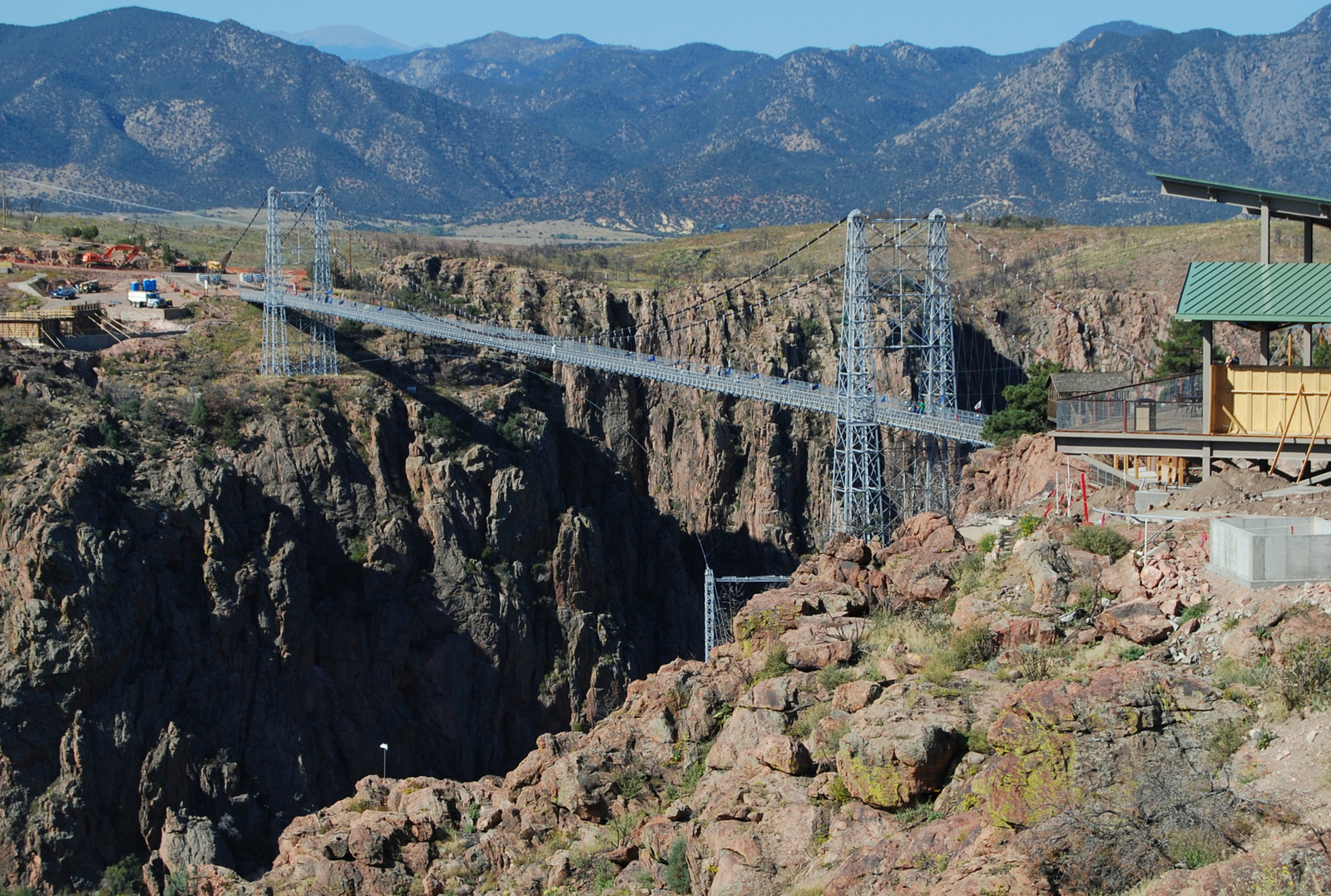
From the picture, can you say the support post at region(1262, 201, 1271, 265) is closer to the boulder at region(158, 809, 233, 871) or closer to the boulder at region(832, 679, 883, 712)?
the boulder at region(832, 679, 883, 712)

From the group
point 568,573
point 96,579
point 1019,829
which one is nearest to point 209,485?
point 96,579

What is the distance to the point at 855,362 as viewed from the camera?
4122 cm

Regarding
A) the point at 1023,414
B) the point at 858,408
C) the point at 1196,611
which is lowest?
the point at 858,408

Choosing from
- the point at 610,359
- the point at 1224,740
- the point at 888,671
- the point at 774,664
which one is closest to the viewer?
the point at 1224,740

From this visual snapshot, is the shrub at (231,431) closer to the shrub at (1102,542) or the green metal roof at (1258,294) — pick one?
the green metal roof at (1258,294)

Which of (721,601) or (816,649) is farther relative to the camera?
(721,601)

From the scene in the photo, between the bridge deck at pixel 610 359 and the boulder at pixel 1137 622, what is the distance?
2738cm

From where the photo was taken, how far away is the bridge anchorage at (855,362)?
126ft

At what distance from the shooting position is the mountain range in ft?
419

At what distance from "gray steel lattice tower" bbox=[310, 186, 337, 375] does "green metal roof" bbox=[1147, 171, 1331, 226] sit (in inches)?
1236

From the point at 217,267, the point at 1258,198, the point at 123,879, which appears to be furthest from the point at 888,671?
the point at 217,267

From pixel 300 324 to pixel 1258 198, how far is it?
36.4 meters

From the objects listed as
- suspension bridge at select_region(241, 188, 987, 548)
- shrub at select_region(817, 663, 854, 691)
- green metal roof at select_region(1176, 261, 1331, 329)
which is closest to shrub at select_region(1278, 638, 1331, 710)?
shrub at select_region(817, 663, 854, 691)

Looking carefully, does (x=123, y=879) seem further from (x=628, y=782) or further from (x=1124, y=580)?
(x=1124, y=580)
